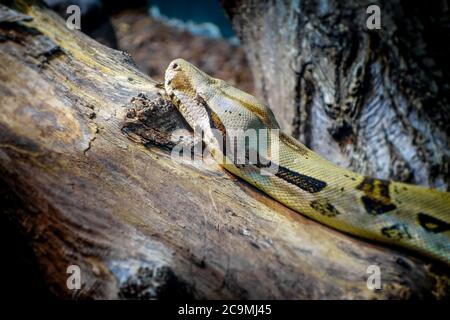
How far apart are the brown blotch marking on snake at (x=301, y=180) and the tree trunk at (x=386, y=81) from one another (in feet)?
5.25

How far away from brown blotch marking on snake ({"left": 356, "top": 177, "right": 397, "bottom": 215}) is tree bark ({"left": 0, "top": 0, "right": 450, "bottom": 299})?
0.94ft

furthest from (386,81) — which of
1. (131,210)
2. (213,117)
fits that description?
(131,210)

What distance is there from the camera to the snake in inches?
109

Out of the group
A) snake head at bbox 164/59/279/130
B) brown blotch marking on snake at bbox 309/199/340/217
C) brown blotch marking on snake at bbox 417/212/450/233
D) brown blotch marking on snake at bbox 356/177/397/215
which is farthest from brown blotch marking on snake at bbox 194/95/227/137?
brown blotch marking on snake at bbox 417/212/450/233

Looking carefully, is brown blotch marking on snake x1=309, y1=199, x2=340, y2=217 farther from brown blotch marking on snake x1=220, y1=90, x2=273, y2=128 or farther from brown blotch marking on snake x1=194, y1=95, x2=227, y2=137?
brown blotch marking on snake x1=194, y1=95, x2=227, y2=137

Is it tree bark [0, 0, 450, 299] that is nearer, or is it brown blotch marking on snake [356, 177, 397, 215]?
tree bark [0, 0, 450, 299]

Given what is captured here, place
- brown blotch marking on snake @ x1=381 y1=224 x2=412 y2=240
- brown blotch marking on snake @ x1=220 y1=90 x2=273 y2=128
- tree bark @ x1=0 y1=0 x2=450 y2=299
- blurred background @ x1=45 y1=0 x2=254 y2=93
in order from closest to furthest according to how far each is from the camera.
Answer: tree bark @ x1=0 y1=0 x2=450 y2=299, brown blotch marking on snake @ x1=381 y1=224 x2=412 y2=240, brown blotch marking on snake @ x1=220 y1=90 x2=273 y2=128, blurred background @ x1=45 y1=0 x2=254 y2=93

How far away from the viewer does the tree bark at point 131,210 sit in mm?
2211

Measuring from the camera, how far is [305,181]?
297 cm

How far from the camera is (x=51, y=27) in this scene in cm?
308

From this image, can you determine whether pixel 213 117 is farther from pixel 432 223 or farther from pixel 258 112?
pixel 432 223

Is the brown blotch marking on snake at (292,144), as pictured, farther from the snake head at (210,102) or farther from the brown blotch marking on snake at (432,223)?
the brown blotch marking on snake at (432,223)

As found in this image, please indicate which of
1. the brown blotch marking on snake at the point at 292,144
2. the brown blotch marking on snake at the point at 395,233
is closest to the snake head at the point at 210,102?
the brown blotch marking on snake at the point at 292,144
